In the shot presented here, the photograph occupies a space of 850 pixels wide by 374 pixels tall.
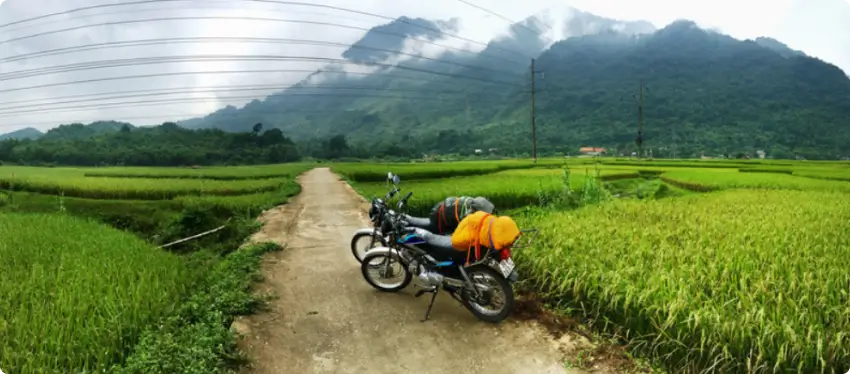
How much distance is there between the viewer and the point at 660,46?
135 metres

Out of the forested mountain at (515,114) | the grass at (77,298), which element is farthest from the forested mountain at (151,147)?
the grass at (77,298)

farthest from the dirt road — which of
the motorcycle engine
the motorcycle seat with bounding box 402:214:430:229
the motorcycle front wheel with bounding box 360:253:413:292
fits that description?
the motorcycle seat with bounding box 402:214:430:229

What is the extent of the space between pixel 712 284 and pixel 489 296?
2349 mm

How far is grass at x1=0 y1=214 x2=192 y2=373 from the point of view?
3418 mm

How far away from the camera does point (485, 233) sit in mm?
4566

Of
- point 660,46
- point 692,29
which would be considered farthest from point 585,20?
point 660,46

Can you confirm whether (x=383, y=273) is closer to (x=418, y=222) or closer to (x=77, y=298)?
(x=418, y=222)

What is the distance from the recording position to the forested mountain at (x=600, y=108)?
41.1 meters

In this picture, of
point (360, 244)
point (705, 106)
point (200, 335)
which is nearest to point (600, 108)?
point (705, 106)

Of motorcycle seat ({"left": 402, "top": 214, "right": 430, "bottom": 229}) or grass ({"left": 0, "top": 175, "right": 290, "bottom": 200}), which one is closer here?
motorcycle seat ({"left": 402, "top": 214, "right": 430, "bottom": 229})

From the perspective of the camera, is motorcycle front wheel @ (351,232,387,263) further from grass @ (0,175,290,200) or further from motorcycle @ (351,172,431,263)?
grass @ (0,175,290,200)

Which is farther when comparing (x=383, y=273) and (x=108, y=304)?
(x=383, y=273)

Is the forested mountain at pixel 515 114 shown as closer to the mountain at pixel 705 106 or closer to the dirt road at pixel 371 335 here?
the mountain at pixel 705 106

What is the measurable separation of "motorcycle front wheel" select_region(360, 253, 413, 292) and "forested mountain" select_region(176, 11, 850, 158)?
12.8m
